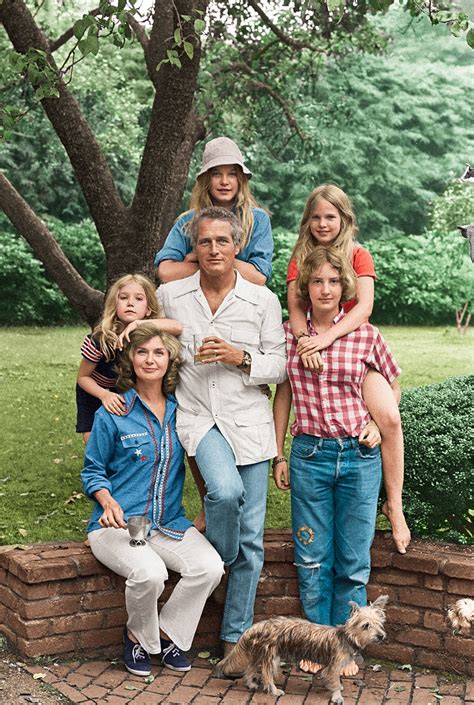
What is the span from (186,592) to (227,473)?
525mm

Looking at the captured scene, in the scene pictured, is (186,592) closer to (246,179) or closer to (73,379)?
(246,179)

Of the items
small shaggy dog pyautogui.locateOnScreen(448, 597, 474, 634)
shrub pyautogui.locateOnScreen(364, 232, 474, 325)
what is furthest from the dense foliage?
small shaggy dog pyautogui.locateOnScreen(448, 597, 474, 634)

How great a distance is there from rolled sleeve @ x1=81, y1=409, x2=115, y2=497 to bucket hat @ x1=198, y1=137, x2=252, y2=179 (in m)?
1.28

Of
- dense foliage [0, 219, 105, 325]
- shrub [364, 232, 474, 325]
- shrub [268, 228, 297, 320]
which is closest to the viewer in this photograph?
dense foliage [0, 219, 105, 325]

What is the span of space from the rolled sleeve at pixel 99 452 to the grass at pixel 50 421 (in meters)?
1.66

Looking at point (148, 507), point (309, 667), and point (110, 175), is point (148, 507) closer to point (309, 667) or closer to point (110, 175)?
point (309, 667)

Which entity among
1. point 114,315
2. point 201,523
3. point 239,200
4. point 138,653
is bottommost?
point 138,653

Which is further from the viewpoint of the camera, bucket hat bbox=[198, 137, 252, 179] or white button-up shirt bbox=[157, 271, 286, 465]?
bucket hat bbox=[198, 137, 252, 179]

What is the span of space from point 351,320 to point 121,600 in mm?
1585

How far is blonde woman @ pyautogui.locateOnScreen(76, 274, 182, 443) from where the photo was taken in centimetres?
442

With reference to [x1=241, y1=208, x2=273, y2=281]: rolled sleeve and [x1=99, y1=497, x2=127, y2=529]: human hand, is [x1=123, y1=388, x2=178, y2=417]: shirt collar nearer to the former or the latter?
[x1=99, y1=497, x2=127, y2=529]: human hand

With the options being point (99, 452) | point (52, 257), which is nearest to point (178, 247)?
point (99, 452)

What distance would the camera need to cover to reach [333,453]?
13.9 feet

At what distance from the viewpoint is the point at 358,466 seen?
167 inches
